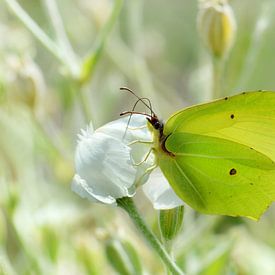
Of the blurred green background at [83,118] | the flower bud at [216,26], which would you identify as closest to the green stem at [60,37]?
the blurred green background at [83,118]

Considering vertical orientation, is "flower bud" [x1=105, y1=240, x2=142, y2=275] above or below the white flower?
below

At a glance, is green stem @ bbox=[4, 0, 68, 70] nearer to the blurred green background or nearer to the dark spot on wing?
the blurred green background

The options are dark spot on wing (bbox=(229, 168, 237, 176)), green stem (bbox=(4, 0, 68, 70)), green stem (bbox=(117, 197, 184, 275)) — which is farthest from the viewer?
green stem (bbox=(4, 0, 68, 70))

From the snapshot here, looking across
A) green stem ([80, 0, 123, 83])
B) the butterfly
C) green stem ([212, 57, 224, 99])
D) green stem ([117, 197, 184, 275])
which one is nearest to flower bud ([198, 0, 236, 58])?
green stem ([212, 57, 224, 99])

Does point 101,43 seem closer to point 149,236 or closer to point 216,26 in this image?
point 216,26

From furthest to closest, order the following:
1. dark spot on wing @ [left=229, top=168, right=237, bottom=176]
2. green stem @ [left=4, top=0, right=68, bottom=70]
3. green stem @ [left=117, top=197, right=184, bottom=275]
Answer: green stem @ [left=4, top=0, right=68, bottom=70], dark spot on wing @ [left=229, top=168, right=237, bottom=176], green stem @ [left=117, top=197, right=184, bottom=275]

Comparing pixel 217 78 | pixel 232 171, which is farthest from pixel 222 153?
pixel 217 78

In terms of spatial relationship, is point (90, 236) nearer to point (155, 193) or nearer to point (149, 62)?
point (155, 193)
